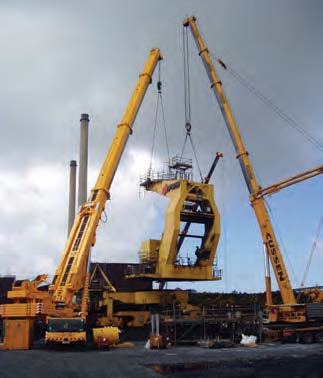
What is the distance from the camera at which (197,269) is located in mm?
36625

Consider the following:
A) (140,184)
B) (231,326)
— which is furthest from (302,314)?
(140,184)

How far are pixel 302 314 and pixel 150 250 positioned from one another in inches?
467

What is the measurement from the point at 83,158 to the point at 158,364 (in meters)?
32.9

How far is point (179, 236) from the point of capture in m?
37.4

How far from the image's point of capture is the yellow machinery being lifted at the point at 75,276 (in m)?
24.6

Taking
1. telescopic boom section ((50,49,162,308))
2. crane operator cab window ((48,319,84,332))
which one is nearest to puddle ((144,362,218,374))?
crane operator cab window ((48,319,84,332))

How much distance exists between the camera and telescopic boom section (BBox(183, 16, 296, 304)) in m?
35.7

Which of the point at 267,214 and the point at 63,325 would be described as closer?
the point at 63,325

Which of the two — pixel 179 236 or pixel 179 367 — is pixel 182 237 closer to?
pixel 179 236

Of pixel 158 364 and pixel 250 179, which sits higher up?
pixel 250 179

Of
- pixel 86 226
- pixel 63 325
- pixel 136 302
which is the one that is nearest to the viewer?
pixel 63 325

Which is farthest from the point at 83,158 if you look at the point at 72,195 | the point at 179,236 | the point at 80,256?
the point at 80,256

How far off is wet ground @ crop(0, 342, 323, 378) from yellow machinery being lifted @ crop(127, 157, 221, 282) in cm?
1161

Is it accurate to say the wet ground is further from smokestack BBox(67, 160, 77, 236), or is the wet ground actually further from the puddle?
smokestack BBox(67, 160, 77, 236)
